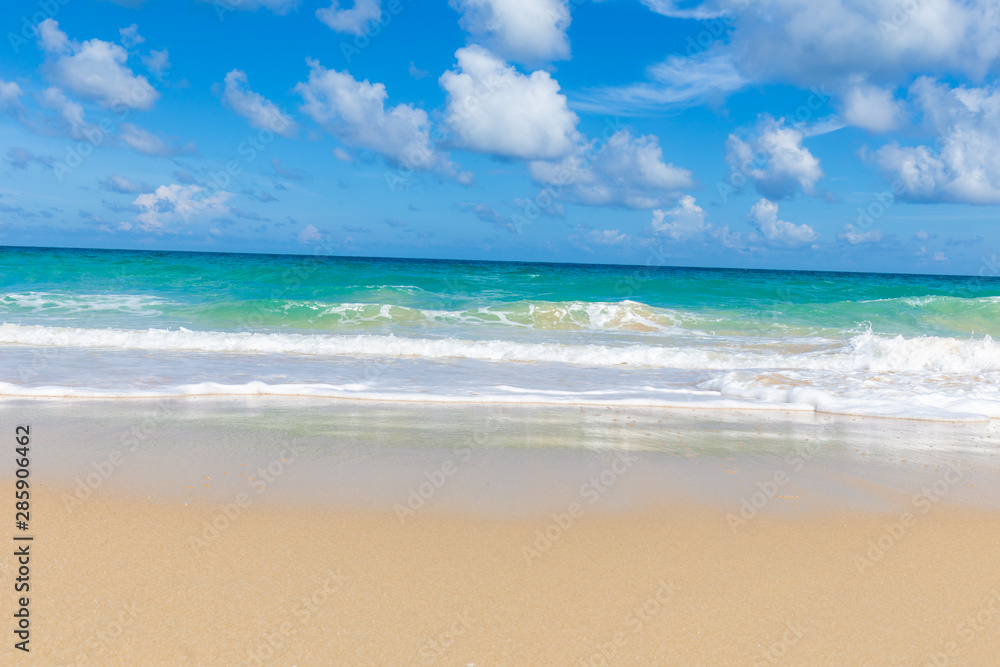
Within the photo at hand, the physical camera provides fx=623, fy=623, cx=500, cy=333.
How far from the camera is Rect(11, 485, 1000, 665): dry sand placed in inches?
90.4

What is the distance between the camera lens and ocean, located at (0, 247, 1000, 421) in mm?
7312

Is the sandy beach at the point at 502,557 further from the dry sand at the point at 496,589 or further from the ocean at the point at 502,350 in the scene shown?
the ocean at the point at 502,350

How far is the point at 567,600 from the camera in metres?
2.61

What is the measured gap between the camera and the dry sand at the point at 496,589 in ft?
7.54

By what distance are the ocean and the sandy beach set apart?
2.47 meters

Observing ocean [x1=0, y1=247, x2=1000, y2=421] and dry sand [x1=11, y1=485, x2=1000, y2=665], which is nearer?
dry sand [x1=11, y1=485, x2=1000, y2=665]

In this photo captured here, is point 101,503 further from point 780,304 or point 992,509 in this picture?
point 780,304

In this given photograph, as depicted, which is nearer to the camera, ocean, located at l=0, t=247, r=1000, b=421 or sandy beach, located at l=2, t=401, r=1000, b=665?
sandy beach, located at l=2, t=401, r=1000, b=665

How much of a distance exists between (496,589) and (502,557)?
0.31 m

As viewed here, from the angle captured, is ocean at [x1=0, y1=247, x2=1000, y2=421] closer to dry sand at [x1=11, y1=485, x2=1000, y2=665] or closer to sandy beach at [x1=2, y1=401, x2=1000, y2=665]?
sandy beach at [x1=2, y1=401, x2=1000, y2=665]

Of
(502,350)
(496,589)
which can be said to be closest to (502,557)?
(496,589)

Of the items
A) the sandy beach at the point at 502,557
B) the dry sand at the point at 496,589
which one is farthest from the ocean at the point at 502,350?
the dry sand at the point at 496,589

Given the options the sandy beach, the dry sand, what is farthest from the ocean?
the dry sand

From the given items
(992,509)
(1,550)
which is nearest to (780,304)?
(992,509)
